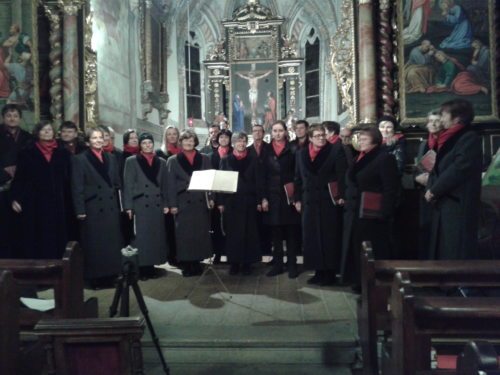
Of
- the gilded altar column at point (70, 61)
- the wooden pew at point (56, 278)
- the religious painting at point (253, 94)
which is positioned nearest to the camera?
the wooden pew at point (56, 278)

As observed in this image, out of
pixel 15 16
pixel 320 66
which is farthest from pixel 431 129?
pixel 320 66

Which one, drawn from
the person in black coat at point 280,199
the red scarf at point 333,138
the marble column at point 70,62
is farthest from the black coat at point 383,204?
the marble column at point 70,62

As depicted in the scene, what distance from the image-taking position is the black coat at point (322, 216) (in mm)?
5598

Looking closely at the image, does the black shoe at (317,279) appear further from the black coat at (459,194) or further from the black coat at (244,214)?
the black coat at (459,194)

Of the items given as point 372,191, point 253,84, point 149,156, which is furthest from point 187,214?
point 253,84

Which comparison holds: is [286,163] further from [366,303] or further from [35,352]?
[35,352]

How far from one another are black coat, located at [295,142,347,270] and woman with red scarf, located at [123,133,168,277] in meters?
1.70

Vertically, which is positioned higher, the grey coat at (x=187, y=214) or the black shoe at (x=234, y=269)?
→ the grey coat at (x=187, y=214)

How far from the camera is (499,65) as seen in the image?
7535mm

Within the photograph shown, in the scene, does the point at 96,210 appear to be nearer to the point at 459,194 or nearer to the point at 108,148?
the point at 108,148

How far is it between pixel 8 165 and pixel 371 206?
385 cm

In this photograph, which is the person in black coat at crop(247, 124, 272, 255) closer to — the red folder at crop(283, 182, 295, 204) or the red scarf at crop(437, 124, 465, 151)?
the red folder at crop(283, 182, 295, 204)

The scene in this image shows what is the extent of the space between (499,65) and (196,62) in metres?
12.3

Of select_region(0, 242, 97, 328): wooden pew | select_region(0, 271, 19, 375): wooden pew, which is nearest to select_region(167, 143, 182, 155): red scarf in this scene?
select_region(0, 242, 97, 328): wooden pew
